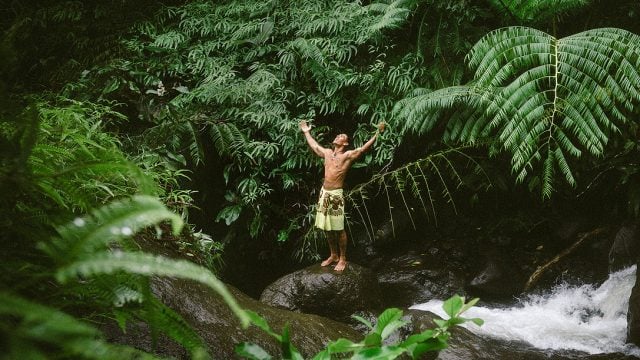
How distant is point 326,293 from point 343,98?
231 cm

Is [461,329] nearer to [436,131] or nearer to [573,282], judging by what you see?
[573,282]

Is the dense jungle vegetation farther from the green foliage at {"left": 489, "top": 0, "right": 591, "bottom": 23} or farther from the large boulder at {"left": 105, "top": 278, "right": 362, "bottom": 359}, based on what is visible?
the large boulder at {"left": 105, "top": 278, "right": 362, "bottom": 359}

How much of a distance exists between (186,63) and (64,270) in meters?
5.27

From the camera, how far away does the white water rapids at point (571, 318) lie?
12.3ft

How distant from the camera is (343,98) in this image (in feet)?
16.9

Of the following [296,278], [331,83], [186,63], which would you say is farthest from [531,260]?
[186,63]

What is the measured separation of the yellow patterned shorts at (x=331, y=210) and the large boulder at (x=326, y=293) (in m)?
0.51

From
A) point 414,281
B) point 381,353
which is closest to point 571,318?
point 414,281

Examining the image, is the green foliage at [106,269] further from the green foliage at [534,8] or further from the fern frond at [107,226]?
the green foliage at [534,8]

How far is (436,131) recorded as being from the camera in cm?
512

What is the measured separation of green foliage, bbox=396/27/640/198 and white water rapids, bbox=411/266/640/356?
4.37 feet

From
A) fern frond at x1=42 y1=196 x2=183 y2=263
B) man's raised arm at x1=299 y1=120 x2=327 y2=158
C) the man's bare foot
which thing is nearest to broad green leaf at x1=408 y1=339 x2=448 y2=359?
fern frond at x1=42 y1=196 x2=183 y2=263

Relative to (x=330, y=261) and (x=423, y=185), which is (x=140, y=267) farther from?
(x=423, y=185)

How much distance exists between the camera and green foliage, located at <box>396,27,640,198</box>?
349cm
